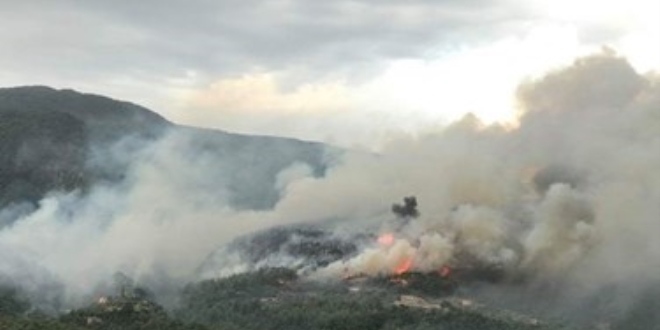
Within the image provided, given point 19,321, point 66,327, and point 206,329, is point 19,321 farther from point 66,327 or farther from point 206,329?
point 206,329

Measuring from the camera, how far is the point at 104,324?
194m

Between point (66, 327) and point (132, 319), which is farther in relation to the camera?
point (132, 319)

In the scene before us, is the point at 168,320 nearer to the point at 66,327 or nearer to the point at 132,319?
the point at 132,319

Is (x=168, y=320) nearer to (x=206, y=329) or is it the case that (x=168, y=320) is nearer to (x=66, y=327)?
(x=206, y=329)

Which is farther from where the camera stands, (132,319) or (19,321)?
(132,319)

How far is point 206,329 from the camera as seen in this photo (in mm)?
189750

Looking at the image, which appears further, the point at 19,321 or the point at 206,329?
the point at 206,329

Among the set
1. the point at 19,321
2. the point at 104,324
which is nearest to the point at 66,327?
the point at 19,321

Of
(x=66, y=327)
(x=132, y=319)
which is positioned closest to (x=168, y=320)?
(x=132, y=319)

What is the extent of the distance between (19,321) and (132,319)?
28051 mm

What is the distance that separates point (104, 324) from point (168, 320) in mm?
11890

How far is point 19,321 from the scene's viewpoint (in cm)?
17462

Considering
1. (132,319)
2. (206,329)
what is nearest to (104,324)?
(132,319)

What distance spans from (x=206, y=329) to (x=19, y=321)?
33659 millimetres
